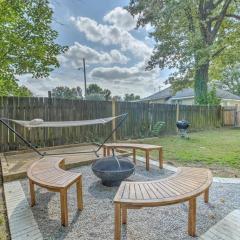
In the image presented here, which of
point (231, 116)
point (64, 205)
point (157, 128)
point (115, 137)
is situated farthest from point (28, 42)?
point (231, 116)

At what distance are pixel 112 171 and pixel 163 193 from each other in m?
1.52

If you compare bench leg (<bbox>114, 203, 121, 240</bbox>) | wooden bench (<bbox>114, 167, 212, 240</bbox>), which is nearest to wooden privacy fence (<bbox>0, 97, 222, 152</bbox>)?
wooden bench (<bbox>114, 167, 212, 240</bbox>)

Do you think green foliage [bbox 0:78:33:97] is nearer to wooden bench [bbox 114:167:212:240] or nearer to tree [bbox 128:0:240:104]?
wooden bench [bbox 114:167:212:240]

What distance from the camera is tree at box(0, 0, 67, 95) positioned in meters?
7.10

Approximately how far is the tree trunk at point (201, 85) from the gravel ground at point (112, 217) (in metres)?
12.8

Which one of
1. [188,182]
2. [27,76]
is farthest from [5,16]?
[188,182]

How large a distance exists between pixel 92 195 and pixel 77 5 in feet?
9.77

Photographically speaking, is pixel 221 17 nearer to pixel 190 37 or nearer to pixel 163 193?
pixel 190 37

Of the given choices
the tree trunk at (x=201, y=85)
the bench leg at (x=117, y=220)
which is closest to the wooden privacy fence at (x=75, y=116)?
the tree trunk at (x=201, y=85)

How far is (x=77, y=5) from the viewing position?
3.77 meters

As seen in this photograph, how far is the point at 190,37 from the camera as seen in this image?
14664 millimetres

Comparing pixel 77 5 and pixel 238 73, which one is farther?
pixel 238 73

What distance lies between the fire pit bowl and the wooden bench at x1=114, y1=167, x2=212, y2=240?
1.05 metres

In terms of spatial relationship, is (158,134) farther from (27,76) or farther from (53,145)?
(27,76)
